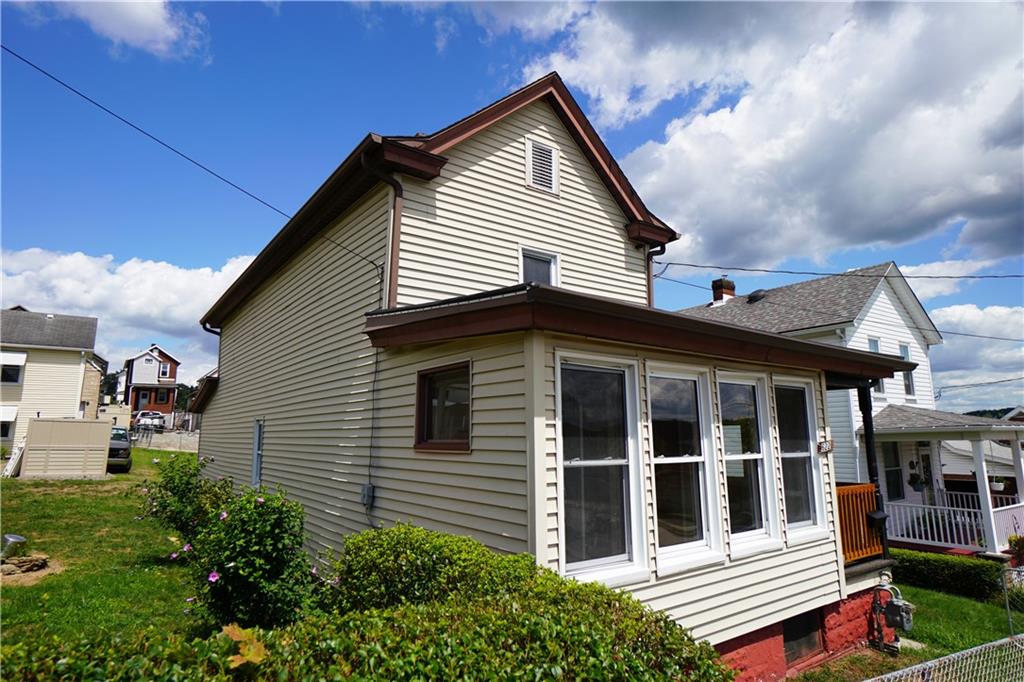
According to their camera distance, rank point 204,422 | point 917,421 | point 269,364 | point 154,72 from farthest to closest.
Result: point 204,422, point 917,421, point 269,364, point 154,72

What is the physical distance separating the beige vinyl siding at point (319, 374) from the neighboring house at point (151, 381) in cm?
5240

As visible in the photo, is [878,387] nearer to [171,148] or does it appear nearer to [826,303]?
[826,303]

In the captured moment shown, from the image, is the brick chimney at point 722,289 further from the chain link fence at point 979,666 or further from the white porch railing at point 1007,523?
the chain link fence at point 979,666

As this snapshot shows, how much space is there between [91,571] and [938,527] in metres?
18.7

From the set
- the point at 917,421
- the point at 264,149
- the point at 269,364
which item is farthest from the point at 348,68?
the point at 917,421

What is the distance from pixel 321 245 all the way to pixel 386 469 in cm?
503

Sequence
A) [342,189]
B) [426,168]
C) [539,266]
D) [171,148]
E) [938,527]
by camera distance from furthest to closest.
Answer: [938,527]
[539,266]
[342,189]
[171,148]
[426,168]

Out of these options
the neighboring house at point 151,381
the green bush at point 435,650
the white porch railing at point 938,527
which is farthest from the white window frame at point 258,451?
the neighboring house at point 151,381

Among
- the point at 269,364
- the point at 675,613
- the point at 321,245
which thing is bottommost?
the point at 675,613

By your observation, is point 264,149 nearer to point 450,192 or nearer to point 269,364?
point 450,192

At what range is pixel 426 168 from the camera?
770cm

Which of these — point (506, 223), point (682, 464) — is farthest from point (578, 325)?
point (506, 223)

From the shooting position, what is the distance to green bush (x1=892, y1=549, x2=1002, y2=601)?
1055cm

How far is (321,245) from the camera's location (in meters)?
9.70
